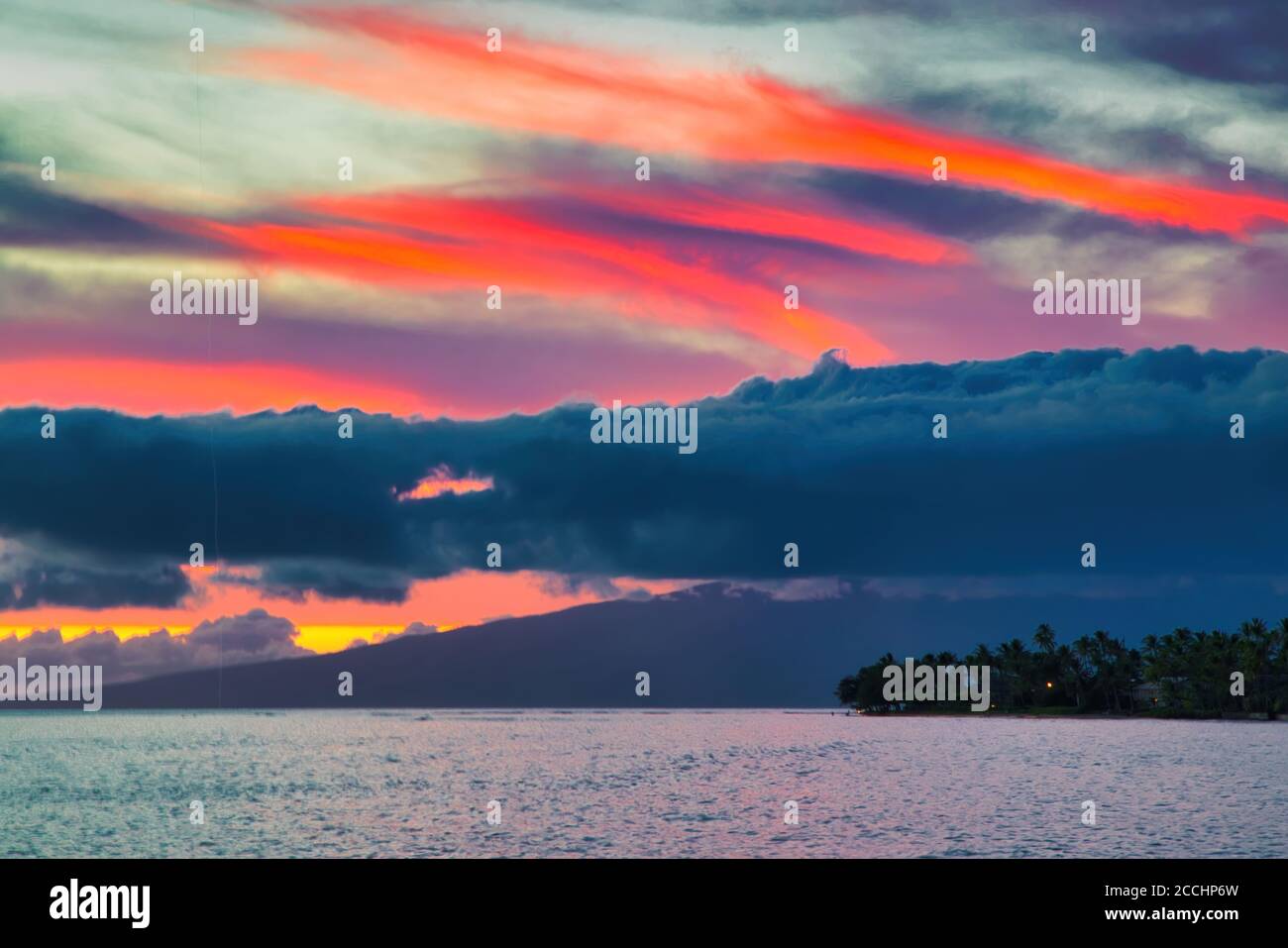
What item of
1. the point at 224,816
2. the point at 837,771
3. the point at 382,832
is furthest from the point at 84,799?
the point at 837,771

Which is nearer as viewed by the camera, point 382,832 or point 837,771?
point 382,832
